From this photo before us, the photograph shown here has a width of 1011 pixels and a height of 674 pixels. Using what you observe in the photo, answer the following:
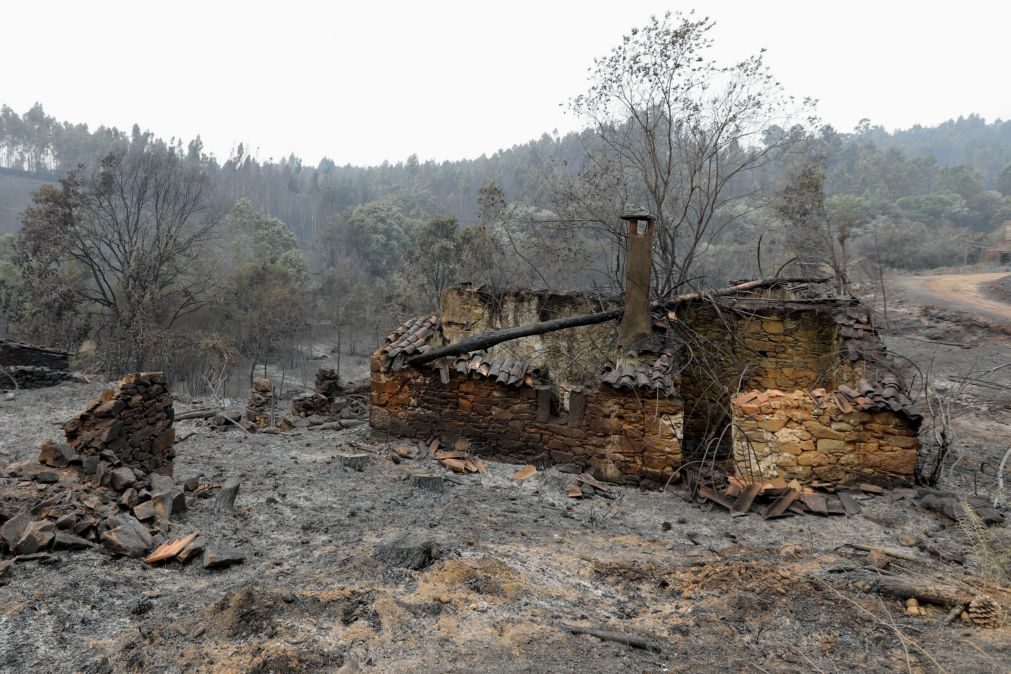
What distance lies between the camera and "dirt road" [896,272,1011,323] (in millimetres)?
19922

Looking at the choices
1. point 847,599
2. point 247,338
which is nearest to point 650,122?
point 847,599

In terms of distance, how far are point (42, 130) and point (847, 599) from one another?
3438 inches

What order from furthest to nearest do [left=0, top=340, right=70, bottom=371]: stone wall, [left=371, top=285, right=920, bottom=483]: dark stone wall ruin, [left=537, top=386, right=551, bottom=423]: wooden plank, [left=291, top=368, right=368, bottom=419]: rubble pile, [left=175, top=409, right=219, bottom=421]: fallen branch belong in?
[left=0, top=340, right=70, bottom=371]: stone wall < [left=291, top=368, right=368, bottom=419]: rubble pile < [left=175, top=409, right=219, bottom=421]: fallen branch < [left=537, top=386, right=551, bottom=423]: wooden plank < [left=371, top=285, right=920, bottom=483]: dark stone wall ruin

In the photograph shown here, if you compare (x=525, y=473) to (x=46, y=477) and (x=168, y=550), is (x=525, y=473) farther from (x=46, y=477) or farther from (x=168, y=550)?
(x=46, y=477)

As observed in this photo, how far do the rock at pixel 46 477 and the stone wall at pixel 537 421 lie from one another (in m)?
4.27

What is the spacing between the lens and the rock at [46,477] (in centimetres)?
458

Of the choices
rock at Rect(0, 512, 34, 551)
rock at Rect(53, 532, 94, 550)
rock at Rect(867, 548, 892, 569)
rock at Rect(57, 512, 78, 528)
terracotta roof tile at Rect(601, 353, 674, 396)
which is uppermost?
terracotta roof tile at Rect(601, 353, 674, 396)

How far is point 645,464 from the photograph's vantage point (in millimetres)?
7145

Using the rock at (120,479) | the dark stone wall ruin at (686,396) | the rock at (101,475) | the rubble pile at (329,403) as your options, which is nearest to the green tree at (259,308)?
the rubble pile at (329,403)

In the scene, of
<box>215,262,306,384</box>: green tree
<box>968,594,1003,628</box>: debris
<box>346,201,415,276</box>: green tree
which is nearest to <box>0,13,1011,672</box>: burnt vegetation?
<box>968,594,1003,628</box>: debris

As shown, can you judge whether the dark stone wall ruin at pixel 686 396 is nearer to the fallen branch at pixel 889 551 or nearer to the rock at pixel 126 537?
the fallen branch at pixel 889 551

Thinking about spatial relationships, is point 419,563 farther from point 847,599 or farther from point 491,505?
point 847,599

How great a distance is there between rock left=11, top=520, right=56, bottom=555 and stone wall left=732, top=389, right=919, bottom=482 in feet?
23.2

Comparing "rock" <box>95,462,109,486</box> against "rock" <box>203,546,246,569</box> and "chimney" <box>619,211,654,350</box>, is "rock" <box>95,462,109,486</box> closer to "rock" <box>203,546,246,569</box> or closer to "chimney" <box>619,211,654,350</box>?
"rock" <box>203,546,246,569</box>
